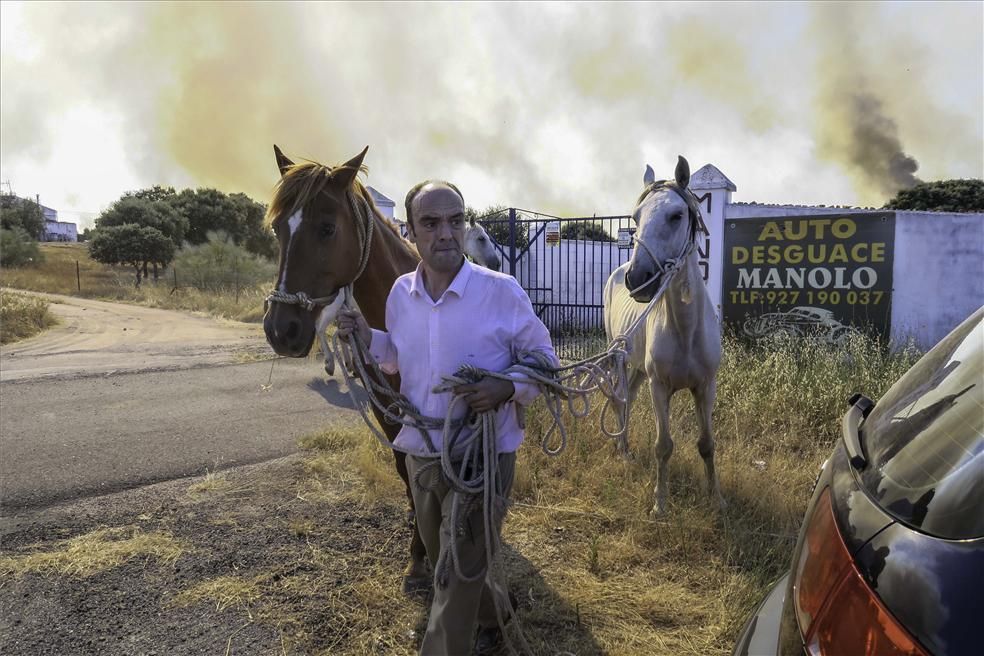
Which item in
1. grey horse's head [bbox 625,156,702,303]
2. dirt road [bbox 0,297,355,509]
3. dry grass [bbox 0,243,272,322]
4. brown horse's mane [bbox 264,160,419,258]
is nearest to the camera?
brown horse's mane [bbox 264,160,419,258]

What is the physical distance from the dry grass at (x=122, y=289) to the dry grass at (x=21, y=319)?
4806mm

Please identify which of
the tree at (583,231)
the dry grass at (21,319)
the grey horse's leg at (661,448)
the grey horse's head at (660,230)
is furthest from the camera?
the dry grass at (21,319)

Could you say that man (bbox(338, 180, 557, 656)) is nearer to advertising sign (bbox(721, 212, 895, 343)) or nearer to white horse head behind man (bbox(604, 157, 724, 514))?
white horse head behind man (bbox(604, 157, 724, 514))

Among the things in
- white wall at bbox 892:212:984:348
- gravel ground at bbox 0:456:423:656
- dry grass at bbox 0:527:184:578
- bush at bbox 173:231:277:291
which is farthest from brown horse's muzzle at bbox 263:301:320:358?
bush at bbox 173:231:277:291

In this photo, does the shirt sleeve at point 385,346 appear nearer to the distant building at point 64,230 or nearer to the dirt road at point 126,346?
the dirt road at point 126,346

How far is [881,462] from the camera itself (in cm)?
112

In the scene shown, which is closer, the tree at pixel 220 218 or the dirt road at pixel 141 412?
the dirt road at pixel 141 412

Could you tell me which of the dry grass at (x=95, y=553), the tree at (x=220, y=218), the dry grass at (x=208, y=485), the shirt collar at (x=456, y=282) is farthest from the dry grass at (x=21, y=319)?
the tree at (x=220, y=218)

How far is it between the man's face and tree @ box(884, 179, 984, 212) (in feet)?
106

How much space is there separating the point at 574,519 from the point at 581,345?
584 cm

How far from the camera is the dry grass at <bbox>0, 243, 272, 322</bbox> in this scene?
2017 cm

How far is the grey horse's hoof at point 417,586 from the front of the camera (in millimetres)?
2910

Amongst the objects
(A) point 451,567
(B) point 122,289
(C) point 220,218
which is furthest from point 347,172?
(C) point 220,218

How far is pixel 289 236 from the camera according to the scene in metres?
2.48
